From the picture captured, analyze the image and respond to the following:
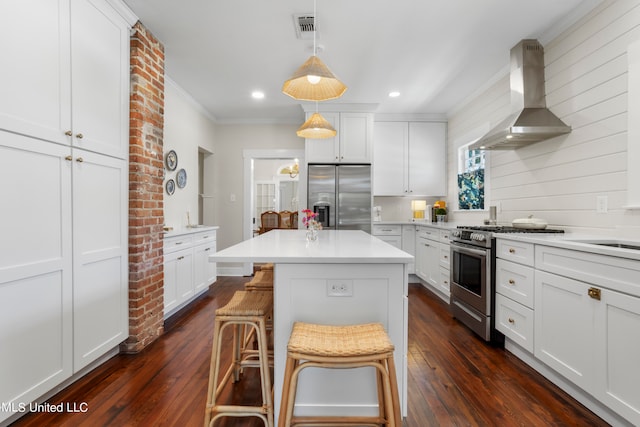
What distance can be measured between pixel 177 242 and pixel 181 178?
3.55ft

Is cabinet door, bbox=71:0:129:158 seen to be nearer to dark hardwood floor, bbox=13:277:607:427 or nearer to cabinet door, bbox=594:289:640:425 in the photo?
dark hardwood floor, bbox=13:277:607:427

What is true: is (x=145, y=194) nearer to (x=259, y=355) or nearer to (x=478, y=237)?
(x=259, y=355)

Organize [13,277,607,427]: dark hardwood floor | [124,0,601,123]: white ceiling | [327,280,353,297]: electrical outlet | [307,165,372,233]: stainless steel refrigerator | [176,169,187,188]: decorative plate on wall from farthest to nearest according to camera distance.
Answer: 1. [307,165,372,233]: stainless steel refrigerator
2. [176,169,187,188]: decorative plate on wall
3. [124,0,601,123]: white ceiling
4. [13,277,607,427]: dark hardwood floor
5. [327,280,353,297]: electrical outlet

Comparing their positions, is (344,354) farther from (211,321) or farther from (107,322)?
(211,321)

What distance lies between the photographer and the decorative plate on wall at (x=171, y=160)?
12.0ft

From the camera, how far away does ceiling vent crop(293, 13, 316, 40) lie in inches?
97.5

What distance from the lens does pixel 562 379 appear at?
193cm

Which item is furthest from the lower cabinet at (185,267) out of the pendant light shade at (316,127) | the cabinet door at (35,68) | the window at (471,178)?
the window at (471,178)

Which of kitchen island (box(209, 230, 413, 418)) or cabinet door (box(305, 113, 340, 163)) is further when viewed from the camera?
cabinet door (box(305, 113, 340, 163))

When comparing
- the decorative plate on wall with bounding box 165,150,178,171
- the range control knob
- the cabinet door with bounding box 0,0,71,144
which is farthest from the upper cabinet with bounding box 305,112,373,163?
the cabinet door with bounding box 0,0,71,144

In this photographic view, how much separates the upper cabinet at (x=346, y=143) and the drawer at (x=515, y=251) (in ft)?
7.99

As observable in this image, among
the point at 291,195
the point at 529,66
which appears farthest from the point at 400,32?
the point at 291,195

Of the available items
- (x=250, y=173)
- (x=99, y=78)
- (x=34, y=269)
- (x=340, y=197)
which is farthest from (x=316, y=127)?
(x=250, y=173)

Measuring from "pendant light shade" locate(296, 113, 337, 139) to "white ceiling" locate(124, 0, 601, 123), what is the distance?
71cm
